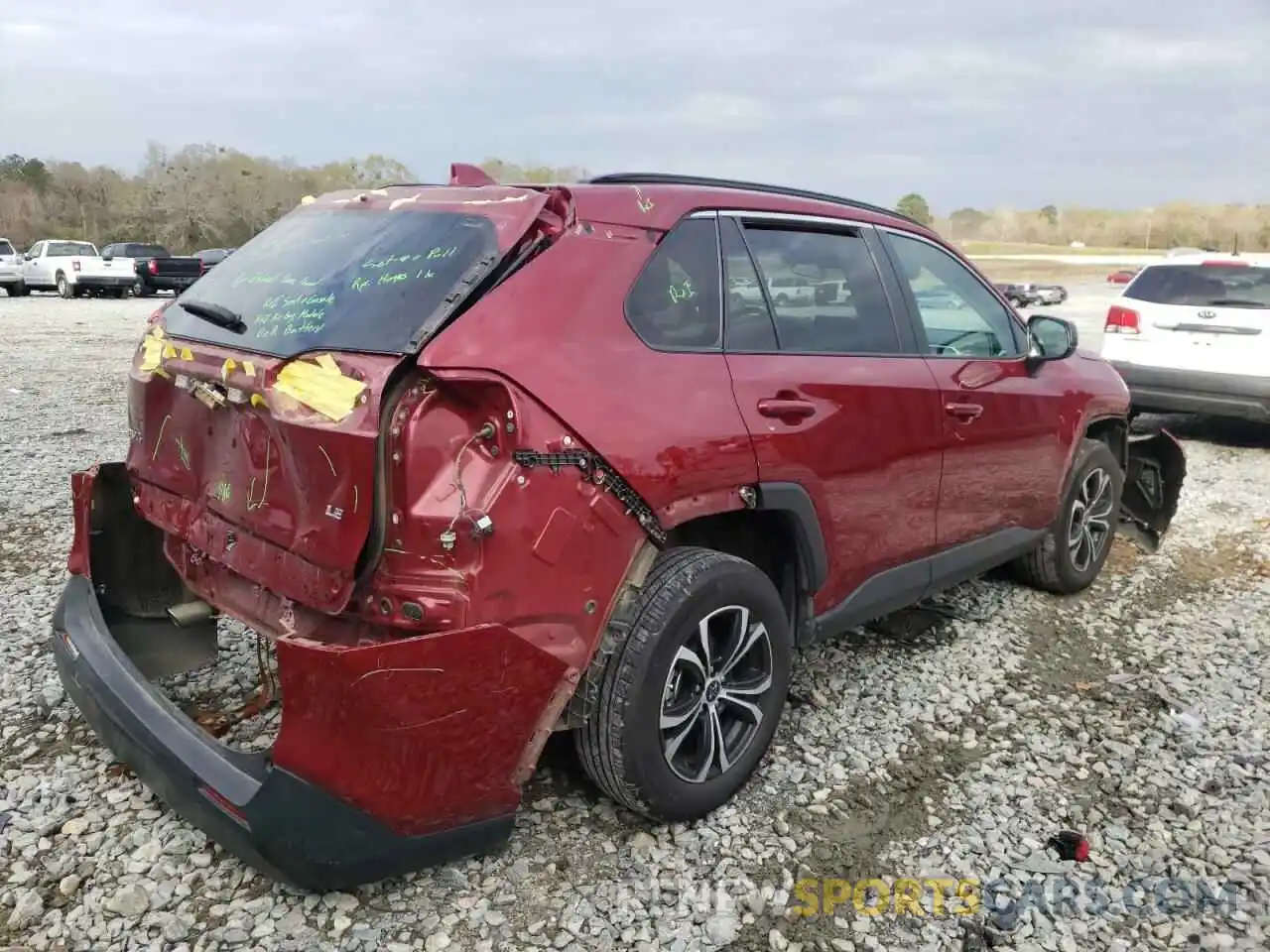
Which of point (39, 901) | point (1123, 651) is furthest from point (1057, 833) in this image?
point (39, 901)

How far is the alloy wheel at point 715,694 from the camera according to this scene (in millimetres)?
2869

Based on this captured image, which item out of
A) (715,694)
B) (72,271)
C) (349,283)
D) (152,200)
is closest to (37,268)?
(72,271)

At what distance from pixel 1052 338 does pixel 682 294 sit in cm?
240

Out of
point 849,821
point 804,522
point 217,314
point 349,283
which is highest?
point 349,283

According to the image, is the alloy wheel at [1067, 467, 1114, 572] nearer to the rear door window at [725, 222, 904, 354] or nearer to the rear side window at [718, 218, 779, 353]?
the rear door window at [725, 222, 904, 354]

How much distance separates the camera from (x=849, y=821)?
120 inches

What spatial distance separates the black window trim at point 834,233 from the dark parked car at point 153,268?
83.0 ft

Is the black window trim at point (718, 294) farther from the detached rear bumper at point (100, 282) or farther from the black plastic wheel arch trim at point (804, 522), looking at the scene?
the detached rear bumper at point (100, 282)

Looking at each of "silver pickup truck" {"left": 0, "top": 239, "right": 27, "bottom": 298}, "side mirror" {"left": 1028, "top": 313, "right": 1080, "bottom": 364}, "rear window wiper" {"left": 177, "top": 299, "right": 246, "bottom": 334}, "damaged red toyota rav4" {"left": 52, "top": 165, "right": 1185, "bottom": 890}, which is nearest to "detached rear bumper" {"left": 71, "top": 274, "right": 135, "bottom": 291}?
"silver pickup truck" {"left": 0, "top": 239, "right": 27, "bottom": 298}

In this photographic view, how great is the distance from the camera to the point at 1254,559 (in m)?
5.74

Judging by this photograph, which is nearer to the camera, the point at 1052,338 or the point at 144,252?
the point at 1052,338

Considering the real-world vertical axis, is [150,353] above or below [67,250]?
below

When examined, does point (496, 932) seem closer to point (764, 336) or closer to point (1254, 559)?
point (764, 336)

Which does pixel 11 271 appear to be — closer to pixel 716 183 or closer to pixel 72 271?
pixel 72 271
